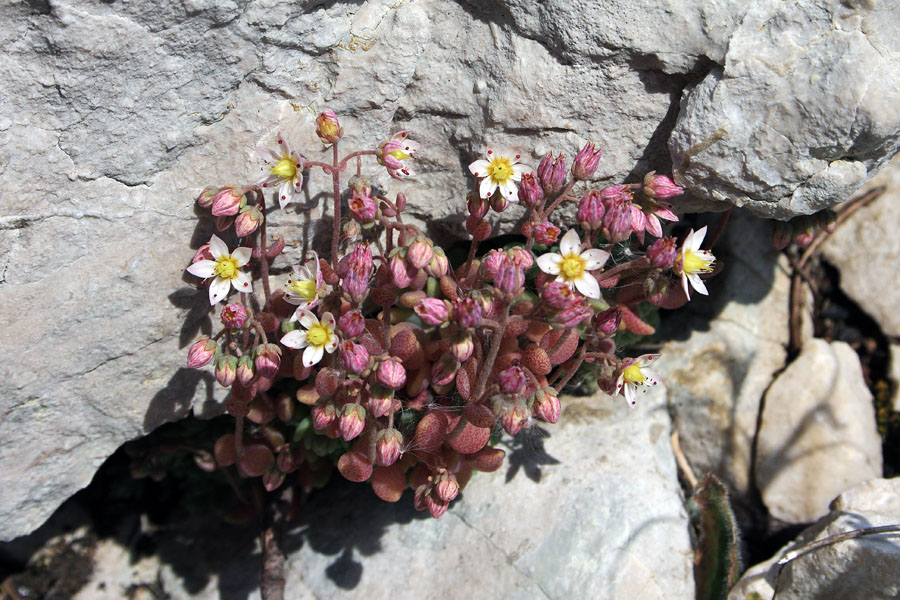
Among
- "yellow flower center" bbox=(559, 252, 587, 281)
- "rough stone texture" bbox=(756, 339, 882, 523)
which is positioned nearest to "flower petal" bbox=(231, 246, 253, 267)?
"yellow flower center" bbox=(559, 252, 587, 281)

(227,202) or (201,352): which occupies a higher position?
(227,202)

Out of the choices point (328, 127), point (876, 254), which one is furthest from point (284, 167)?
point (876, 254)

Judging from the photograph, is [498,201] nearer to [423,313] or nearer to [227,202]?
[423,313]

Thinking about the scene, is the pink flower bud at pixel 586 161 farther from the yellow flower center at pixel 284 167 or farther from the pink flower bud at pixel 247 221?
the pink flower bud at pixel 247 221

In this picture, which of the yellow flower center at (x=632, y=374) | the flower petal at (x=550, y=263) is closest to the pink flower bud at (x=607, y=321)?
the yellow flower center at (x=632, y=374)

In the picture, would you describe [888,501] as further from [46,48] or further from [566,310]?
[46,48]

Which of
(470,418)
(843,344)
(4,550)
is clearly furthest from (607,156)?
(4,550)
